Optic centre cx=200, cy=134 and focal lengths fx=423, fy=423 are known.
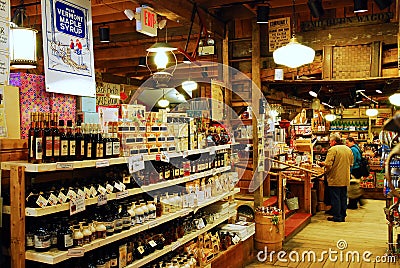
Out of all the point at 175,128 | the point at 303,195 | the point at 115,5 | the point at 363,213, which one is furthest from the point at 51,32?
the point at 363,213

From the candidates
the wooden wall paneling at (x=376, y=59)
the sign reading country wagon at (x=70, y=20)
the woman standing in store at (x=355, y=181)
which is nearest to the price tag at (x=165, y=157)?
the sign reading country wagon at (x=70, y=20)

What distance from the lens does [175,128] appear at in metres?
4.31

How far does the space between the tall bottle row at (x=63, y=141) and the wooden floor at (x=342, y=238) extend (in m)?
3.37

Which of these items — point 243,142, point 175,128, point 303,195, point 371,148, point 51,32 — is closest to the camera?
point 51,32

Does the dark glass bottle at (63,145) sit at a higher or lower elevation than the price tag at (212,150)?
higher

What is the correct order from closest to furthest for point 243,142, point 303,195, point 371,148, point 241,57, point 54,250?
point 54,250
point 241,57
point 243,142
point 303,195
point 371,148

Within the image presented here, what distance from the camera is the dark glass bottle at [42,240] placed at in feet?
9.16

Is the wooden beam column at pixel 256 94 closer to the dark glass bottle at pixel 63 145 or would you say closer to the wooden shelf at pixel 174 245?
the wooden shelf at pixel 174 245

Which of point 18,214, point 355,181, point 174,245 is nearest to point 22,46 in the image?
point 18,214

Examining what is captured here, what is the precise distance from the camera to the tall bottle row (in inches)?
112

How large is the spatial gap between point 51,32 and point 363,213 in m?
8.08

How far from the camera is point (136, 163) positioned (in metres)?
3.62

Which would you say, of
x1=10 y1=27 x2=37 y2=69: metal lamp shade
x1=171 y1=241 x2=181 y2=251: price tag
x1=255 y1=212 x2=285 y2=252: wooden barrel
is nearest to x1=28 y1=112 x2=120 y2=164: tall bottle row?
x1=10 y1=27 x2=37 y2=69: metal lamp shade

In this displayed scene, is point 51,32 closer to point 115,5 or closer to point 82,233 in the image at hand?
point 82,233
